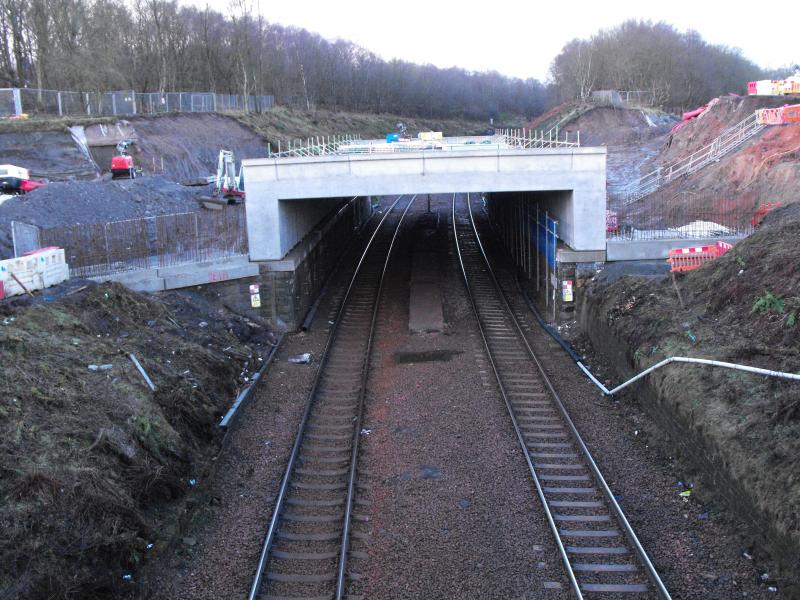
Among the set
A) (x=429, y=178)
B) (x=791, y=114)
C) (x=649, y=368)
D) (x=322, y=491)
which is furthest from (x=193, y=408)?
(x=791, y=114)

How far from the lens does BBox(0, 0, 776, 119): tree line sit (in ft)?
175

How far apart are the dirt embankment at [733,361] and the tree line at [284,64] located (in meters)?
45.3

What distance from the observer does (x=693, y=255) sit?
65.8 ft

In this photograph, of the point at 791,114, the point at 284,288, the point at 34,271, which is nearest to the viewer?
the point at 34,271

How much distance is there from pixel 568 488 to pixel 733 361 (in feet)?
12.2

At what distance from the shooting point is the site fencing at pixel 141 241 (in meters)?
20.1

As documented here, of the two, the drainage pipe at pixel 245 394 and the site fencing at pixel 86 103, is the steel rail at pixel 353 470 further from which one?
the site fencing at pixel 86 103

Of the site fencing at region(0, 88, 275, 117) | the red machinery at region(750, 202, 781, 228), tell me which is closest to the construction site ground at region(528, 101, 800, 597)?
the red machinery at region(750, 202, 781, 228)

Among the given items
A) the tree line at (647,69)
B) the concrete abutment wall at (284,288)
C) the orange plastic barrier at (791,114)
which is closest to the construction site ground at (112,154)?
the concrete abutment wall at (284,288)

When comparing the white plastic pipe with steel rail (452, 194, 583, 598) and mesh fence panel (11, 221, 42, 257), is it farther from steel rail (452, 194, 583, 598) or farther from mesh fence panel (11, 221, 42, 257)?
mesh fence panel (11, 221, 42, 257)

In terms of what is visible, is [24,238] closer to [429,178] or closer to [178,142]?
[429,178]

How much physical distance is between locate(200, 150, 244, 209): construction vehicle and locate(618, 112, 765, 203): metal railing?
2010 centimetres

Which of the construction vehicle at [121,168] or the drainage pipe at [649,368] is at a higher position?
the construction vehicle at [121,168]

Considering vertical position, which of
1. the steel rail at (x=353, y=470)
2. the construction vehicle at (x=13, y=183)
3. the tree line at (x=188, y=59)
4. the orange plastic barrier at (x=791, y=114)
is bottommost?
the steel rail at (x=353, y=470)
